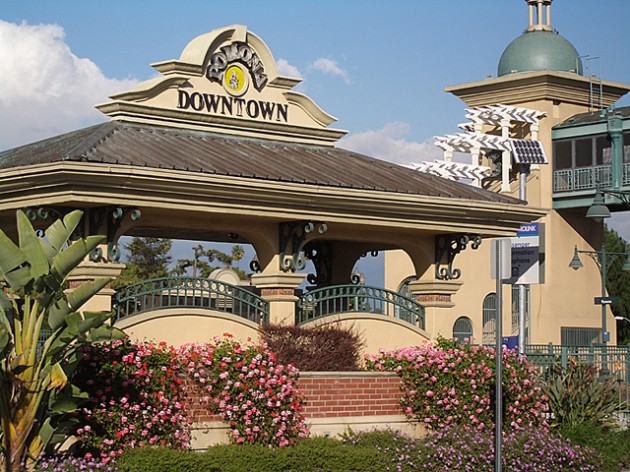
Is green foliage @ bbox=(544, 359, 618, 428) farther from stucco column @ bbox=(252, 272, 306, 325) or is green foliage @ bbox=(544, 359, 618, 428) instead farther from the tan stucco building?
the tan stucco building

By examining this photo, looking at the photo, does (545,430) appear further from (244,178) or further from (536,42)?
(536,42)

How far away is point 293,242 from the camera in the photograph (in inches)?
739

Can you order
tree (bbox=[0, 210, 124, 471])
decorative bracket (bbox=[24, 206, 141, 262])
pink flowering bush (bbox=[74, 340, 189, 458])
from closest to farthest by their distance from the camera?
1. tree (bbox=[0, 210, 124, 471])
2. pink flowering bush (bbox=[74, 340, 189, 458])
3. decorative bracket (bbox=[24, 206, 141, 262])

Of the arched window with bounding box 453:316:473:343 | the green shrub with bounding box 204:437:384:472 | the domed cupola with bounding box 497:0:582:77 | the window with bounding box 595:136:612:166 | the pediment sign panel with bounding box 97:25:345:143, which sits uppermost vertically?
the domed cupola with bounding box 497:0:582:77

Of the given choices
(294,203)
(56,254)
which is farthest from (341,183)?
(56,254)

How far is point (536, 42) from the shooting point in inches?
2032

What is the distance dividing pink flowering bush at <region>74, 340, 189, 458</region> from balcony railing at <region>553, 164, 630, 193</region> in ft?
117

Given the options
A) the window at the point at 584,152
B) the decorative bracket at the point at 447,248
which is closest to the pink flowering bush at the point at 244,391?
the decorative bracket at the point at 447,248

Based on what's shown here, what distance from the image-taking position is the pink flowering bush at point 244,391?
15.9 meters

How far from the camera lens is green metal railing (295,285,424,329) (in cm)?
1919

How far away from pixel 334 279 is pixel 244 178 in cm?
658

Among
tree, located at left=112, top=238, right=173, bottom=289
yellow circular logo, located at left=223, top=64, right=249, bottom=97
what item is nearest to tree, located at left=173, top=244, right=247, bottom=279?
tree, located at left=112, top=238, right=173, bottom=289

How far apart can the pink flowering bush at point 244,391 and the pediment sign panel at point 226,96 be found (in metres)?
4.58

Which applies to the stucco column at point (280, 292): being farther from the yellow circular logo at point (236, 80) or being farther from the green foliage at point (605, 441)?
the green foliage at point (605, 441)
